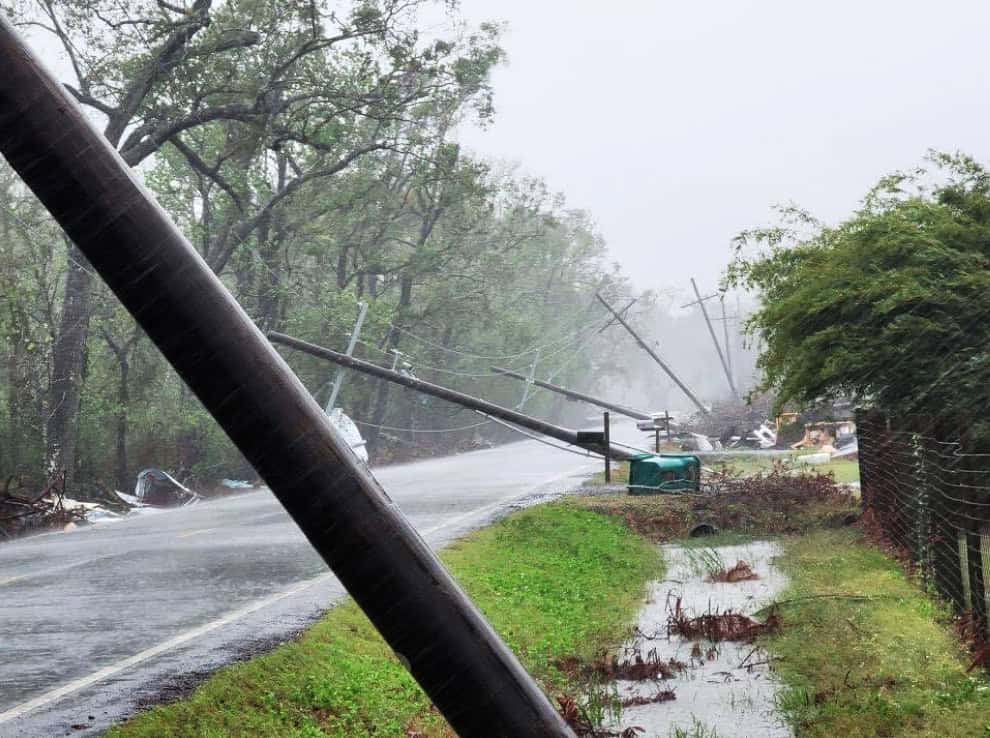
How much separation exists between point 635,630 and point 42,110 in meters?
7.94

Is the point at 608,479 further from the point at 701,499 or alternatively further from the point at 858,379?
the point at 858,379

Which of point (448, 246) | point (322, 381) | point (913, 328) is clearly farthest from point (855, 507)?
point (448, 246)

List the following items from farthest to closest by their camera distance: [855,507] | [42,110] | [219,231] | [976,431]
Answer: [219,231] < [855,507] < [976,431] < [42,110]

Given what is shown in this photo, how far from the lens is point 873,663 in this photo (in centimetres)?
783

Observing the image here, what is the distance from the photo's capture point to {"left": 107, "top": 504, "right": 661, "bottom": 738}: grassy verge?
676 cm

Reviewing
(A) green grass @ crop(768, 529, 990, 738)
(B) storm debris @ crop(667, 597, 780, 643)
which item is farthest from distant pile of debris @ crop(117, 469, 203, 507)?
(B) storm debris @ crop(667, 597, 780, 643)

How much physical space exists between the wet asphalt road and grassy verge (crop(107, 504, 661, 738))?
0.40 m

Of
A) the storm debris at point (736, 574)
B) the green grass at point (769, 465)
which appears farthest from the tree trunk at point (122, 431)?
the storm debris at point (736, 574)

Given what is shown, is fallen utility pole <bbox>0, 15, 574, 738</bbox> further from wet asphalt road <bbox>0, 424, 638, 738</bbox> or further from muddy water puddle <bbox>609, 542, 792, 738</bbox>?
wet asphalt road <bbox>0, 424, 638, 738</bbox>

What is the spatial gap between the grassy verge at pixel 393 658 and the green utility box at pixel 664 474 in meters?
5.83

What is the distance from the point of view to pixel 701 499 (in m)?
19.0

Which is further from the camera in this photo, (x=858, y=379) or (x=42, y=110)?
(x=858, y=379)

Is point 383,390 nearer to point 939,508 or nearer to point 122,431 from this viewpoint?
point 122,431

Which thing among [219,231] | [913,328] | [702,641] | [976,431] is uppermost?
[219,231]
